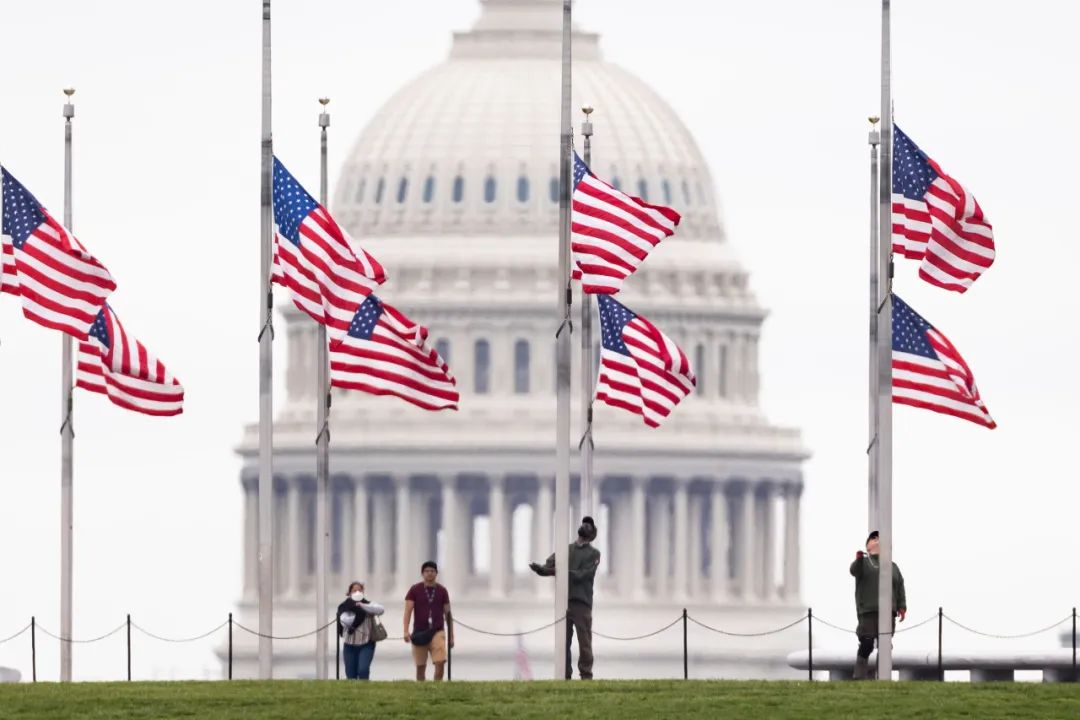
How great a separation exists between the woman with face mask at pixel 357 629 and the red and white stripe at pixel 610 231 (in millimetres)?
6944

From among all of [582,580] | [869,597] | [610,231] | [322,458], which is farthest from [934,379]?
[322,458]

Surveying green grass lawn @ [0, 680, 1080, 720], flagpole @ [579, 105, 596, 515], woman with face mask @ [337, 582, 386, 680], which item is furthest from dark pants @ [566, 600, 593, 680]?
flagpole @ [579, 105, 596, 515]

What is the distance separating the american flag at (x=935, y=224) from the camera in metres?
119

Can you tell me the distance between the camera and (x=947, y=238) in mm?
119125

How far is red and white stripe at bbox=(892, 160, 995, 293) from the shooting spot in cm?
11888

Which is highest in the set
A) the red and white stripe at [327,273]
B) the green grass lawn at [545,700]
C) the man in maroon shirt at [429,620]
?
the red and white stripe at [327,273]

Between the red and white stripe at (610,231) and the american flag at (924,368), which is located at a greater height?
the red and white stripe at (610,231)

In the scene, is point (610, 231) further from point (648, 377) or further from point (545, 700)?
point (545, 700)

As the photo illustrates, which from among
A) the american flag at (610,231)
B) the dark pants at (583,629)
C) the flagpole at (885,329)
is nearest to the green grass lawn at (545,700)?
the dark pants at (583,629)

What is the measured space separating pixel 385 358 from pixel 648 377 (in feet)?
16.3

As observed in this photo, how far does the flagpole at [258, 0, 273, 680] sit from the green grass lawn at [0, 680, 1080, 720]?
34.1ft

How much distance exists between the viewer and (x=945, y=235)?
4690 inches

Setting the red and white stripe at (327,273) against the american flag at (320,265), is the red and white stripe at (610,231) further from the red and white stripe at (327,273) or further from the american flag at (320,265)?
the red and white stripe at (327,273)

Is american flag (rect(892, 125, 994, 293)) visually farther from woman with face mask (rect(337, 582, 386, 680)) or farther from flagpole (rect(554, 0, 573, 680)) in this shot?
woman with face mask (rect(337, 582, 386, 680))
